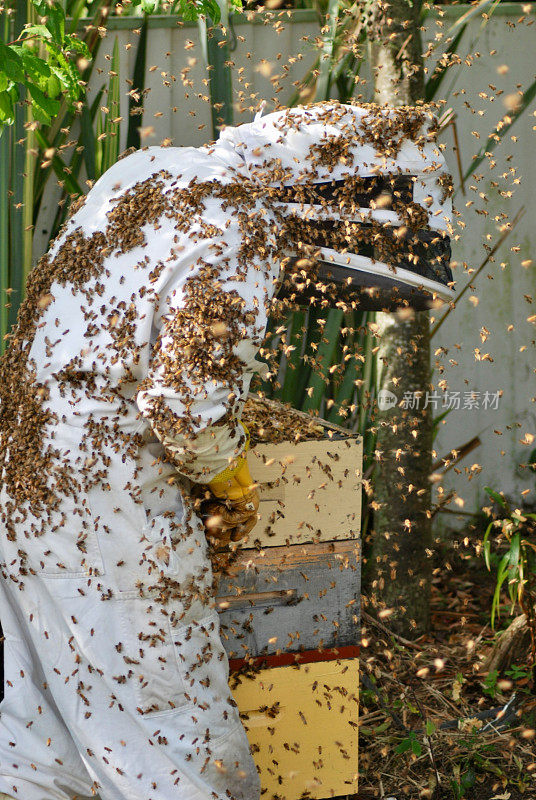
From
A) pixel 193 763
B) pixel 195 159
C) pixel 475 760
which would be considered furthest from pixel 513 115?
pixel 193 763

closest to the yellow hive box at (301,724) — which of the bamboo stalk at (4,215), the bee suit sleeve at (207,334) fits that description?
the bee suit sleeve at (207,334)

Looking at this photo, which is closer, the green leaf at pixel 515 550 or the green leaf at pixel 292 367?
the green leaf at pixel 515 550

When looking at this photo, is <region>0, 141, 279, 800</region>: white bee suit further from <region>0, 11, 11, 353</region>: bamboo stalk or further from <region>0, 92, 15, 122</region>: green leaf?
<region>0, 11, 11, 353</region>: bamboo stalk

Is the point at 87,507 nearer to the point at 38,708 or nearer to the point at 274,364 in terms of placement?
the point at 38,708

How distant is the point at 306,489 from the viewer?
2131 mm

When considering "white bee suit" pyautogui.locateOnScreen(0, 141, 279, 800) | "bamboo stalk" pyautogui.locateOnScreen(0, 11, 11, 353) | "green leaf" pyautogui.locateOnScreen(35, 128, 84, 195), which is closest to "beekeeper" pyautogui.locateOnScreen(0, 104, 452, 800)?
"white bee suit" pyautogui.locateOnScreen(0, 141, 279, 800)

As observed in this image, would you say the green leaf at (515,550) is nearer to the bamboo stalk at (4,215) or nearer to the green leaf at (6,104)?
the bamboo stalk at (4,215)

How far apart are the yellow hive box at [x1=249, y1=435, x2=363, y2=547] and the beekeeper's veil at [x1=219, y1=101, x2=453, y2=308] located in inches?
17.2

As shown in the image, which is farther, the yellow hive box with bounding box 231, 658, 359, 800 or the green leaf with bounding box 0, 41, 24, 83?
the yellow hive box with bounding box 231, 658, 359, 800

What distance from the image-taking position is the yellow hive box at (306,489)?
211cm

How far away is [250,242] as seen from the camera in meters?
1.72

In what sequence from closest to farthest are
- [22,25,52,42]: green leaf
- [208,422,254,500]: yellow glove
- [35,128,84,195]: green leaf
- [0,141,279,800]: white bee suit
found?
[0,141,279,800]: white bee suit < [208,422,254,500]: yellow glove < [22,25,52,42]: green leaf < [35,128,84,195]: green leaf

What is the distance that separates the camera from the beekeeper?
1.73 metres

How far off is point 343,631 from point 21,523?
879 millimetres
